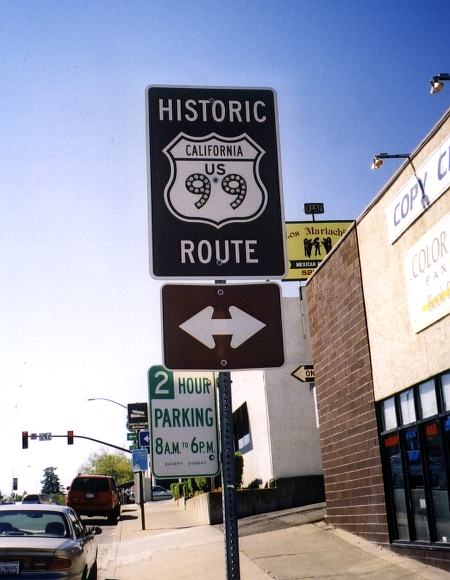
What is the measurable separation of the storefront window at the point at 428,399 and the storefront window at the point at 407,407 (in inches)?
11.8

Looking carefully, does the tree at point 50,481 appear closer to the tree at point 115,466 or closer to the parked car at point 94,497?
the tree at point 115,466

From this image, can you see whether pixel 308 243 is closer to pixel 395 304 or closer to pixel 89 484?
pixel 395 304

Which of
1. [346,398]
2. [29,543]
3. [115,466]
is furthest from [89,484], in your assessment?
[115,466]

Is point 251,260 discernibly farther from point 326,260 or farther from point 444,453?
point 326,260

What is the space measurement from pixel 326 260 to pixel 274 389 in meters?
7.53

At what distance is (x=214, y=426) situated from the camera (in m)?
5.69

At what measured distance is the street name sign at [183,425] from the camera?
5457 mm

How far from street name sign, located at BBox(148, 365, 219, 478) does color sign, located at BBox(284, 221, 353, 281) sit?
48.7ft

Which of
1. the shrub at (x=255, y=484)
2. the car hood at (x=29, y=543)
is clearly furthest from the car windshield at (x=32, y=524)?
the shrub at (x=255, y=484)

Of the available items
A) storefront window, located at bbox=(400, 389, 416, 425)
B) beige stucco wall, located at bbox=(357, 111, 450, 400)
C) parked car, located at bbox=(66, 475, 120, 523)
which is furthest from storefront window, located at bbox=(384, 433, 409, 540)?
parked car, located at bbox=(66, 475, 120, 523)

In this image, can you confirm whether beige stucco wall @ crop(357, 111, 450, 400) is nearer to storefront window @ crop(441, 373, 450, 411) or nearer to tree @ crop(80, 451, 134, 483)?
storefront window @ crop(441, 373, 450, 411)

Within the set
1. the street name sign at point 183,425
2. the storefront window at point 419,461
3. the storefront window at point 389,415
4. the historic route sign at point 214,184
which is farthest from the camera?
the storefront window at point 389,415

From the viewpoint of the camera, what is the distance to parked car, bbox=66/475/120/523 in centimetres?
2419

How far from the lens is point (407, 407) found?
10.2m
